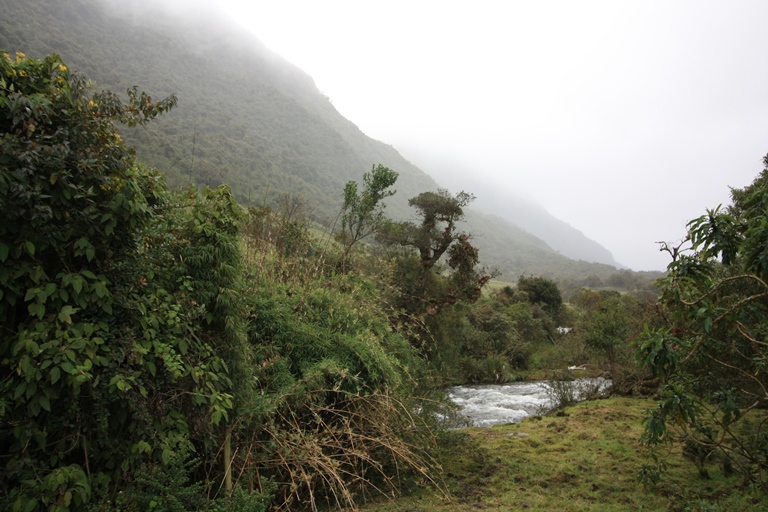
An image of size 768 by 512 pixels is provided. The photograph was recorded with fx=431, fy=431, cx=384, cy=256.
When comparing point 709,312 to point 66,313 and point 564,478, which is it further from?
point 66,313

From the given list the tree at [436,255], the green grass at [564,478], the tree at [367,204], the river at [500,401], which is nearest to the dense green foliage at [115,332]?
the green grass at [564,478]

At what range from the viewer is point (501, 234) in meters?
149

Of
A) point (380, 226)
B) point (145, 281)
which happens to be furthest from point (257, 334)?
point (380, 226)

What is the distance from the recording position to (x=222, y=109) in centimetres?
10062

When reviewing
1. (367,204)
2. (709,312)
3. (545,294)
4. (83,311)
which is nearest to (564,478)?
(709,312)

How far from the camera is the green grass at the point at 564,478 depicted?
5.78 metres

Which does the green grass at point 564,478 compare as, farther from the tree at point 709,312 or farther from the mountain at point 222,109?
the mountain at point 222,109

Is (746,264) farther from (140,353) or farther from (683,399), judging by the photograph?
(140,353)

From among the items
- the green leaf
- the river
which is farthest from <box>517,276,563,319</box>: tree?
the green leaf

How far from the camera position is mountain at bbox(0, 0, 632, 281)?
6456 centimetres

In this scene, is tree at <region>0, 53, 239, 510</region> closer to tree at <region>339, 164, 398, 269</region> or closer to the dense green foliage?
the dense green foliage

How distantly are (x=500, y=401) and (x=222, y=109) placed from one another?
10173cm

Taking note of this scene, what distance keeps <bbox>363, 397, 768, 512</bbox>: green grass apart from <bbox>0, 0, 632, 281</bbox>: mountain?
40377 millimetres

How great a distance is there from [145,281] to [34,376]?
1224 mm
